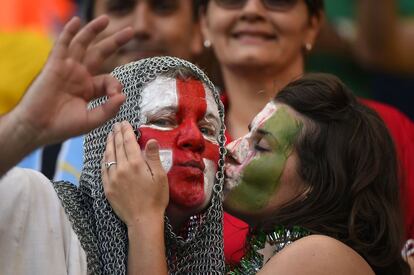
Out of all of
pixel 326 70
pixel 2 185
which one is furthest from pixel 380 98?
pixel 2 185

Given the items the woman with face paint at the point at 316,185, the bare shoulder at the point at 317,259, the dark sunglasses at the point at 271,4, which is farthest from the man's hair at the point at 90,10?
the bare shoulder at the point at 317,259

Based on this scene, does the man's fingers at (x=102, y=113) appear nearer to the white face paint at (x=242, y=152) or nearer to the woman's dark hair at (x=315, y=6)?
the white face paint at (x=242, y=152)

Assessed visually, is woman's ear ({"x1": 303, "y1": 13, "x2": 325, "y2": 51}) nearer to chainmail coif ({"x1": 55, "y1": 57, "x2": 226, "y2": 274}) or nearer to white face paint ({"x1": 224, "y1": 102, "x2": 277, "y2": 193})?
white face paint ({"x1": 224, "y1": 102, "x2": 277, "y2": 193})

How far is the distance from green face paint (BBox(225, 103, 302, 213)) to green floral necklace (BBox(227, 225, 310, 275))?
0.52 feet

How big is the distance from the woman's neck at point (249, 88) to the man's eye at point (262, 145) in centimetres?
103

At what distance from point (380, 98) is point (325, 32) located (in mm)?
498

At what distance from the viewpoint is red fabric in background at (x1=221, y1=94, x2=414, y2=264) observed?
5238mm

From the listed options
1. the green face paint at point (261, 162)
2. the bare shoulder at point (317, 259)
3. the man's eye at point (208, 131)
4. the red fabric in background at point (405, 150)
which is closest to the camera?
the bare shoulder at point (317, 259)

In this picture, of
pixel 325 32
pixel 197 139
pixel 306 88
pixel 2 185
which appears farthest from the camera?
pixel 325 32

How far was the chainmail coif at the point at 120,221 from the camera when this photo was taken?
4.58m

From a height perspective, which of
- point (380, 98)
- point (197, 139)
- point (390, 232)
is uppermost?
point (197, 139)

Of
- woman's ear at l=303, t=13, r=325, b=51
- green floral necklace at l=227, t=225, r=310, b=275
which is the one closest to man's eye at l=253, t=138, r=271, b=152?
green floral necklace at l=227, t=225, r=310, b=275

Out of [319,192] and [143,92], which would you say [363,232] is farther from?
[143,92]

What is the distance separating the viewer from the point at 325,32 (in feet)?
24.6
